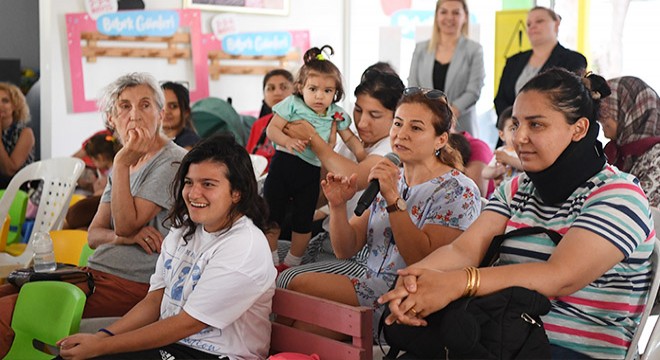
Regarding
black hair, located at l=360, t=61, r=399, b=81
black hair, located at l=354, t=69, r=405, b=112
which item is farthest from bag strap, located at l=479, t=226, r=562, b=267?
black hair, located at l=360, t=61, r=399, b=81

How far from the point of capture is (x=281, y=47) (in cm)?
727

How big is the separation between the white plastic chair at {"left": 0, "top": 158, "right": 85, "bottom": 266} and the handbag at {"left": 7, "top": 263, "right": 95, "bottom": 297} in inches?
49.9

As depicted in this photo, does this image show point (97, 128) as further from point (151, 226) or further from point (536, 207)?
point (536, 207)

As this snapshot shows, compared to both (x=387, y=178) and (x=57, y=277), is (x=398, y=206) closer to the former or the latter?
(x=387, y=178)

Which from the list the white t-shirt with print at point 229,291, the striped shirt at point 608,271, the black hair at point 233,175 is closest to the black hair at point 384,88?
the black hair at point 233,175

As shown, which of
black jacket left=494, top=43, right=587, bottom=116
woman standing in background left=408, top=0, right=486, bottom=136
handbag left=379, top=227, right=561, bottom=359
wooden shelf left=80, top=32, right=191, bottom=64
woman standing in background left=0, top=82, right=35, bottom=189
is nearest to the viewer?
handbag left=379, top=227, right=561, bottom=359

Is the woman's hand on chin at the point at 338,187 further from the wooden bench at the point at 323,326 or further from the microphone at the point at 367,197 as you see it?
the wooden bench at the point at 323,326

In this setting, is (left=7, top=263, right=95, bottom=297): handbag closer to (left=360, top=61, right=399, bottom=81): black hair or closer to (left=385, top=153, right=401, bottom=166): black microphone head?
(left=385, top=153, right=401, bottom=166): black microphone head

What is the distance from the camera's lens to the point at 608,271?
1976 millimetres

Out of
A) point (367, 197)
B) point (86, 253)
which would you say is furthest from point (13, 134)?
point (367, 197)

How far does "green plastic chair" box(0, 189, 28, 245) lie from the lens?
15.3ft

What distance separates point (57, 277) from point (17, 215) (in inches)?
82.6

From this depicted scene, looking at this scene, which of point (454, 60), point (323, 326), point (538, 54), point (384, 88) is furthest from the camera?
point (454, 60)

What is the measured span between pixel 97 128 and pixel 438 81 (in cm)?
271
